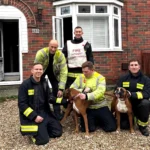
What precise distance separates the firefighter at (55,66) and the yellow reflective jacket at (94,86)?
0.33 metres

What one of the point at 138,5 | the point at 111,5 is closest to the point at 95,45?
the point at 111,5

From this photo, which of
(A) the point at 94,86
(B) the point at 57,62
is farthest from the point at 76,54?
(A) the point at 94,86

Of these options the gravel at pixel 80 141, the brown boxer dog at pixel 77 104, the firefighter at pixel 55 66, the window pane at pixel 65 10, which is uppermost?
the window pane at pixel 65 10

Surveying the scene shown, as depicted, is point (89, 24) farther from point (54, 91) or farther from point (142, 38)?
point (54, 91)

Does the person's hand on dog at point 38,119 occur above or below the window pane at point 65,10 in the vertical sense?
below

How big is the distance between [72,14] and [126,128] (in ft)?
17.3

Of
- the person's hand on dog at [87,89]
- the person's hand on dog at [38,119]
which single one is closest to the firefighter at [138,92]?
the person's hand on dog at [87,89]

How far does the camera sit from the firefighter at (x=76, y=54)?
5.89 m

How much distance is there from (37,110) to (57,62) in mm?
1038

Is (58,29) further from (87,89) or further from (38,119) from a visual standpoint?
(38,119)

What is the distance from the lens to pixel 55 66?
18.4 feet

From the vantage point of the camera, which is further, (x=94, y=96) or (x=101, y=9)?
(x=101, y=9)

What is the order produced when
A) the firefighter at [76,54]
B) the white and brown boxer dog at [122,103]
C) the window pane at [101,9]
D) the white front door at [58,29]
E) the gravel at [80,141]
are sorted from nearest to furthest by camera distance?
the gravel at [80,141], the white and brown boxer dog at [122,103], the firefighter at [76,54], the white front door at [58,29], the window pane at [101,9]

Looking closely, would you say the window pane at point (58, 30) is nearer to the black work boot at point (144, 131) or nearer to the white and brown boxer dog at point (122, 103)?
the white and brown boxer dog at point (122, 103)
